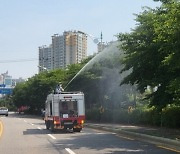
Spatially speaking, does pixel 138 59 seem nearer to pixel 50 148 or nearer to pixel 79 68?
pixel 50 148

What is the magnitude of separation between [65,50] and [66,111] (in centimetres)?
4720

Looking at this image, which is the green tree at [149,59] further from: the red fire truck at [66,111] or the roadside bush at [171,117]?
the red fire truck at [66,111]

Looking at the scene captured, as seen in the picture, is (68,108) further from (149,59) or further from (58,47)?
(58,47)

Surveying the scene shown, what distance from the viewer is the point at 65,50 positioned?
73812 millimetres

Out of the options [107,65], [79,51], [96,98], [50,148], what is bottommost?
[50,148]

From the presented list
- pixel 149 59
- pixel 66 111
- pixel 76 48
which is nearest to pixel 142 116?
pixel 66 111

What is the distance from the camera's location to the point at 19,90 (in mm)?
103250

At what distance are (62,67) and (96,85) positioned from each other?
32536 millimetres

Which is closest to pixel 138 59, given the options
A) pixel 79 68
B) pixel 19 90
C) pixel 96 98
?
pixel 96 98

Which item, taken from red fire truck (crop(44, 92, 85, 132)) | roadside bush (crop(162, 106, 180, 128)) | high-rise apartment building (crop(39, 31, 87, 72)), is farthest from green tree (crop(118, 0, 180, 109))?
high-rise apartment building (crop(39, 31, 87, 72))

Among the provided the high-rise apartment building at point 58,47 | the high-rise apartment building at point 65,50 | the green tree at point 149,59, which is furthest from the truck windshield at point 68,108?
the high-rise apartment building at point 58,47

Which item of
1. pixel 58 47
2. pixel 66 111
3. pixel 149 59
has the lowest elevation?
pixel 66 111

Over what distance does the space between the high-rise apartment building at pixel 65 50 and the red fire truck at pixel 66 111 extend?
122 feet

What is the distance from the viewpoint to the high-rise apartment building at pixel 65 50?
2682 inches
